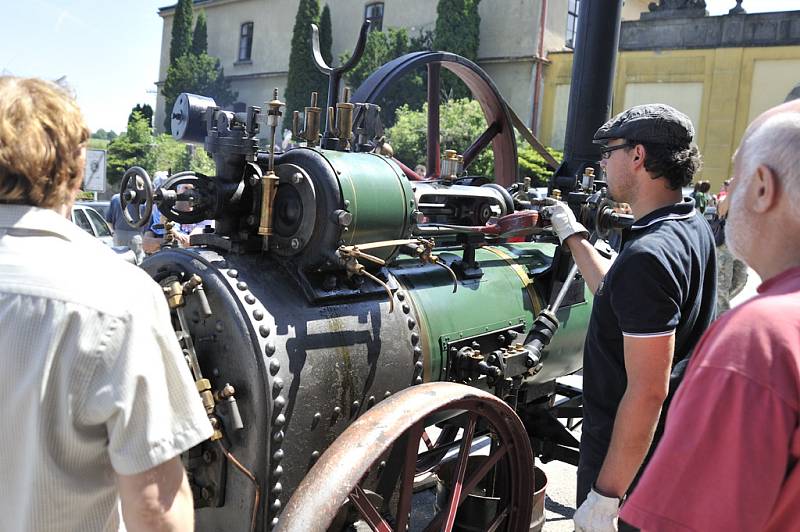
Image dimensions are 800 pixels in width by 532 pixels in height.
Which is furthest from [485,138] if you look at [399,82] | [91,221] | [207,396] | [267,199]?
[399,82]

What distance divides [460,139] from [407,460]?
566 inches

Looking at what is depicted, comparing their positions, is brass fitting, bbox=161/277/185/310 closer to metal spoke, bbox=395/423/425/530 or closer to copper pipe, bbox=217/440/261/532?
copper pipe, bbox=217/440/261/532

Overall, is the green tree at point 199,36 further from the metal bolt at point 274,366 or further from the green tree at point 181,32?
the metal bolt at point 274,366

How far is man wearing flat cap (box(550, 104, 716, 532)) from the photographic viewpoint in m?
1.93

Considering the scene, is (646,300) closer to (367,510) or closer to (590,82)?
(367,510)

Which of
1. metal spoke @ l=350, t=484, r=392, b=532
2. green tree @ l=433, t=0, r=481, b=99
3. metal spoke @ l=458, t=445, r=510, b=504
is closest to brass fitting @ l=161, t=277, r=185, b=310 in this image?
metal spoke @ l=350, t=484, r=392, b=532

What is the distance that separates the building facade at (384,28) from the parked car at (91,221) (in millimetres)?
10275

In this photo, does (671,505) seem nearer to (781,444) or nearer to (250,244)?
(781,444)

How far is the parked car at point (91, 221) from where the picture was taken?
8.22 metres

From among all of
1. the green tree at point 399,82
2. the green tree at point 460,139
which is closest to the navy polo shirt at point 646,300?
the green tree at point 460,139

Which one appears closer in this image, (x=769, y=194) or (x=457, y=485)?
(x=769, y=194)

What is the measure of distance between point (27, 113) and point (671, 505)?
1110 millimetres

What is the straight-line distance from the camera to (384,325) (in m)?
2.32

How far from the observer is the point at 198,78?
29375mm
